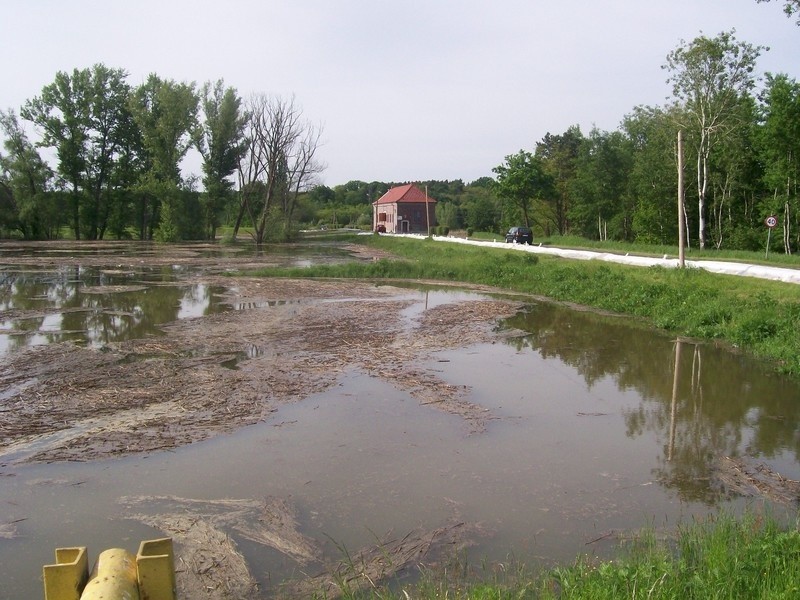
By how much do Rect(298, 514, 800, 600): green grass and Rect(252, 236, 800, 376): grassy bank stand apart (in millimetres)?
8103

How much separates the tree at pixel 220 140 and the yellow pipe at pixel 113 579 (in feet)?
222

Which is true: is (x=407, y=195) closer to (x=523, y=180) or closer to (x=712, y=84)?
(x=523, y=180)

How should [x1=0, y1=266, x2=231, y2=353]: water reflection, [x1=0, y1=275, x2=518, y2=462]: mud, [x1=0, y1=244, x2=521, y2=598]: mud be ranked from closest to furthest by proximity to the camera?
[x1=0, y1=244, x2=521, y2=598]: mud → [x1=0, y1=275, x2=518, y2=462]: mud → [x1=0, y1=266, x2=231, y2=353]: water reflection

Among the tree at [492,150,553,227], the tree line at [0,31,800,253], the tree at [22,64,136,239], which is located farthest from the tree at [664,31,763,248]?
the tree at [22,64,136,239]

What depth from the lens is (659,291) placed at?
19.3 metres


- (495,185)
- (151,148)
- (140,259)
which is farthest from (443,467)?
(151,148)

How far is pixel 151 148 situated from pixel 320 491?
2544 inches

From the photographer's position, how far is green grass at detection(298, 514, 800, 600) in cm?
445

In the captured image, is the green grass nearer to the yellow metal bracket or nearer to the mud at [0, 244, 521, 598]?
the mud at [0, 244, 521, 598]

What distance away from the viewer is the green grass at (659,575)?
4.45m

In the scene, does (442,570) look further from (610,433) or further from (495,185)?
(495,185)

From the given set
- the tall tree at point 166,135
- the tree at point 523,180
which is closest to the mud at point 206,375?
the tree at point 523,180

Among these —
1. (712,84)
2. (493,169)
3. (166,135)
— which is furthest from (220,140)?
(712,84)

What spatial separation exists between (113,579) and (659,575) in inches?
137
